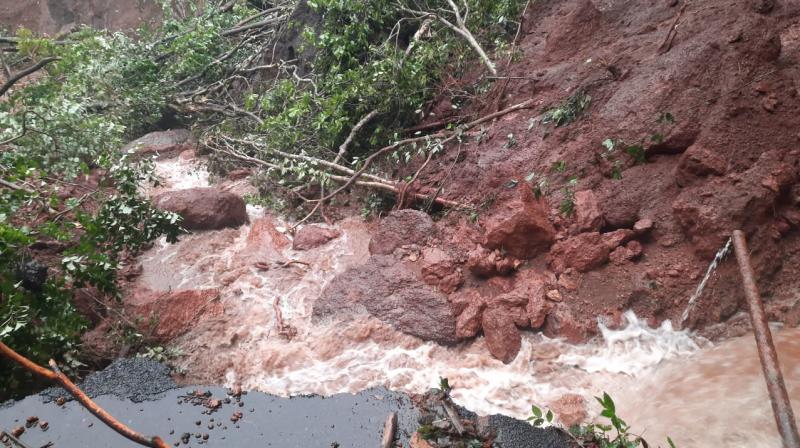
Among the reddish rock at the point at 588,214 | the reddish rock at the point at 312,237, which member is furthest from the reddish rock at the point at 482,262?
the reddish rock at the point at 312,237

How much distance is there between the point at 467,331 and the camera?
3.68 meters

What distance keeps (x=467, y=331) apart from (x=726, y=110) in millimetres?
2622

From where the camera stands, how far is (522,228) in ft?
12.7

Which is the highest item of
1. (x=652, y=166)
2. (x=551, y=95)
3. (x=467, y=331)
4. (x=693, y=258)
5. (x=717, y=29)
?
(x=717, y=29)

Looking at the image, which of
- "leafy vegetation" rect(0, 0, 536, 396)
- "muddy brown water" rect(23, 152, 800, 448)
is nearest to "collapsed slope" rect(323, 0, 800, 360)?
"muddy brown water" rect(23, 152, 800, 448)

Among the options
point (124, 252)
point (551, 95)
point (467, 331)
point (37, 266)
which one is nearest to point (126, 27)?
point (124, 252)

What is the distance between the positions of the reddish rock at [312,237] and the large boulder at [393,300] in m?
0.97

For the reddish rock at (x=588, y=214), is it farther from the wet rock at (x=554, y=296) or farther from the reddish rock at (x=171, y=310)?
the reddish rock at (x=171, y=310)

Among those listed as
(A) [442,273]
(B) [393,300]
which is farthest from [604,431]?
(B) [393,300]

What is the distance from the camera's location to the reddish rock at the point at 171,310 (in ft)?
13.1

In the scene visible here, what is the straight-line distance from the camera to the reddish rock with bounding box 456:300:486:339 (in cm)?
368

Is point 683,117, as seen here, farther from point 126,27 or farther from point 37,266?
point 126,27

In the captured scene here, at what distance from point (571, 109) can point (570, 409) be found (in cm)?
286

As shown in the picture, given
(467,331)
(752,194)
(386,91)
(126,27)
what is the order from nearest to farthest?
(752,194) < (467,331) < (386,91) < (126,27)
